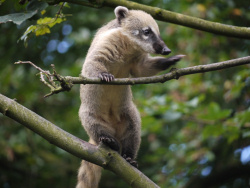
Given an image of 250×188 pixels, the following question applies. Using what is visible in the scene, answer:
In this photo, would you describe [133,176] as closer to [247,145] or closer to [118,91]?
[118,91]

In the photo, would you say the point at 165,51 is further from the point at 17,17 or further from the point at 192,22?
the point at 17,17

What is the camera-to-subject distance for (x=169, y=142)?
9.61 metres

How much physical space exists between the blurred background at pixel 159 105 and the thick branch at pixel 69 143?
2158 millimetres

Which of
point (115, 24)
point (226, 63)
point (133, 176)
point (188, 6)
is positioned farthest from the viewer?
point (188, 6)

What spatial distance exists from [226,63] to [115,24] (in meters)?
2.72

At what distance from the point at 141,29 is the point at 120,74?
0.84 meters

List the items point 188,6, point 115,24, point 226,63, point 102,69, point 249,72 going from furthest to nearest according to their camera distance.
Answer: point 188,6, point 115,24, point 249,72, point 102,69, point 226,63

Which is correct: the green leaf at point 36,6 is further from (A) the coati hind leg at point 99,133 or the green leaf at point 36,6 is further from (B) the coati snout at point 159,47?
(A) the coati hind leg at point 99,133

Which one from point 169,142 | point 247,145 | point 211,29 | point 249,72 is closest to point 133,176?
point 211,29

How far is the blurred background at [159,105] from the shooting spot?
775cm

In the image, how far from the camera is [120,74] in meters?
5.85

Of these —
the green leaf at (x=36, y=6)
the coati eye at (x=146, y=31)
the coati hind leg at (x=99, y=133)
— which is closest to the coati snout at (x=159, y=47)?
the coati eye at (x=146, y=31)

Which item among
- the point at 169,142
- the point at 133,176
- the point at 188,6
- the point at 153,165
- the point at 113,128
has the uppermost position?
the point at 188,6

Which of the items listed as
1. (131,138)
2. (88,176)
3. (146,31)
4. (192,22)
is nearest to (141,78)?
(192,22)
